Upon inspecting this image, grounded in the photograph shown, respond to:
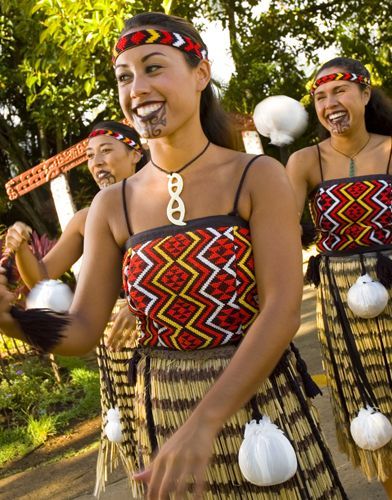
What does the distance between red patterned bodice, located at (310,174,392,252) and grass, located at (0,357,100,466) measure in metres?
2.72

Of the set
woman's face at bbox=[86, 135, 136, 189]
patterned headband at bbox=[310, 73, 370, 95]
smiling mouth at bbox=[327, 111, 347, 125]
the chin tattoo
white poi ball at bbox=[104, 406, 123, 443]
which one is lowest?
white poi ball at bbox=[104, 406, 123, 443]

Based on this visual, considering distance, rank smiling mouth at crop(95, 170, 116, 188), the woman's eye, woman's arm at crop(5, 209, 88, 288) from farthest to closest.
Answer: smiling mouth at crop(95, 170, 116, 188) → woman's arm at crop(5, 209, 88, 288) → the woman's eye

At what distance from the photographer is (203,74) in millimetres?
1834

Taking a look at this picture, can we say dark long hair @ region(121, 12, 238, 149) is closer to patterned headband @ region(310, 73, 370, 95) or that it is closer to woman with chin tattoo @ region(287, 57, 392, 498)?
woman with chin tattoo @ region(287, 57, 392, 498)

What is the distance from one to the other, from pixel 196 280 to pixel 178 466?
1.55 ft

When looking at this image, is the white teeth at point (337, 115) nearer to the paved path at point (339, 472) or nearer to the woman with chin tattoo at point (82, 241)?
the woman with chin tattoo at point (82, 241)

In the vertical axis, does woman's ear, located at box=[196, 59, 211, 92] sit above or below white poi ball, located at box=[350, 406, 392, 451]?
above

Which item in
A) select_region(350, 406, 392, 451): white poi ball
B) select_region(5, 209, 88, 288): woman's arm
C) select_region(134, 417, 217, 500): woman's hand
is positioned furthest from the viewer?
select_region(350, 406, 392, 451): white poi ball

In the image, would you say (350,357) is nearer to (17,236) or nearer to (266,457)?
(17,236)

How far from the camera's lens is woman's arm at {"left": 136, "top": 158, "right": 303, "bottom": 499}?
140 cm

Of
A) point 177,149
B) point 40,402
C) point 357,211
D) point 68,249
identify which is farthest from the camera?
point 40,402

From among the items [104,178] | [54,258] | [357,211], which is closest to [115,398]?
[54,258]

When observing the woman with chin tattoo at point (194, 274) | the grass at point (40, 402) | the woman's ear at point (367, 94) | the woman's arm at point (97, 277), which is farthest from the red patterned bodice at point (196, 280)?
the grass at point (40, 402)

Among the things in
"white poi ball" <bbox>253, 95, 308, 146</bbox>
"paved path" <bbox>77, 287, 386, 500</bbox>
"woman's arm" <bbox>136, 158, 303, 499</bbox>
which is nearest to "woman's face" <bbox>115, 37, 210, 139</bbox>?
"woman's arm" <bbox>136, 158, 303, 499</bbox>
